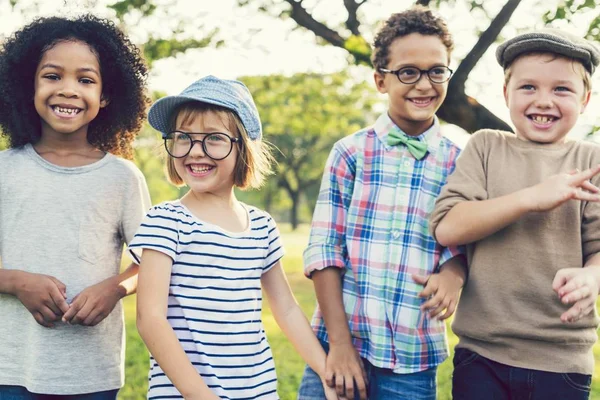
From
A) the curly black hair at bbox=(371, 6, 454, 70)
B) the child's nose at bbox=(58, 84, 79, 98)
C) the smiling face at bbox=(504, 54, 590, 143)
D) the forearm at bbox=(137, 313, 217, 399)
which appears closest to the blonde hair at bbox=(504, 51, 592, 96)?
the smiling face at bbox=(504, 54, 590, 143)

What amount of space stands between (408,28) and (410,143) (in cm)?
43

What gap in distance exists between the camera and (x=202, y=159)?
2.47 metres

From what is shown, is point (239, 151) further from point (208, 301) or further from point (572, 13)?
point (572, 13)

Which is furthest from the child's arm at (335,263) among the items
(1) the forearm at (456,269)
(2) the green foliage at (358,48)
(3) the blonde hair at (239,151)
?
(2) the green foliage at (358,48)

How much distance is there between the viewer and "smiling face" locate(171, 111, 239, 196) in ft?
8.11

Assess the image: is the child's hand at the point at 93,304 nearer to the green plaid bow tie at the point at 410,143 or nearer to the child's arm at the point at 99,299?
the child's arm at the point at 99,299

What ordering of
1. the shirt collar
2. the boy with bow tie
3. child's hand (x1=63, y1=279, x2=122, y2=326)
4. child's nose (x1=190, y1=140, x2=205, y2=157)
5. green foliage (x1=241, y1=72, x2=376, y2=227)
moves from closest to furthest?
child's nose (x1=190, y1=140, x2=205, y2=157) < child's hand (x1=63, y1=279, x2=122, y2=326) < the boy with bow tie < the shirt collar < green foliage (x1=241, y1=72, x2=376, y2=227)

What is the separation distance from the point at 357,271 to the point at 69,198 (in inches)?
42.1

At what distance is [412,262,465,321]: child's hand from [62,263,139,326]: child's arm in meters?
1.03

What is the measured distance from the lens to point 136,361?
6605 millimetres

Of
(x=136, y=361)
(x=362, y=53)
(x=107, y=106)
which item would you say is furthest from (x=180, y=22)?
(x=107, y=106)

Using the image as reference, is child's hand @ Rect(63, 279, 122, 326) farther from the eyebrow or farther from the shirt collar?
the shirt collar

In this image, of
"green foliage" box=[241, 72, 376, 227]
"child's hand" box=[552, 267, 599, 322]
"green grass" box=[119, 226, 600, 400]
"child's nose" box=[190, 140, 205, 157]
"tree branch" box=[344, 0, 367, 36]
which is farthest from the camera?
"green foliage" box=[241, 72, 376, 227]

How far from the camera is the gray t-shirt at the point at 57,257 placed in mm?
2592
